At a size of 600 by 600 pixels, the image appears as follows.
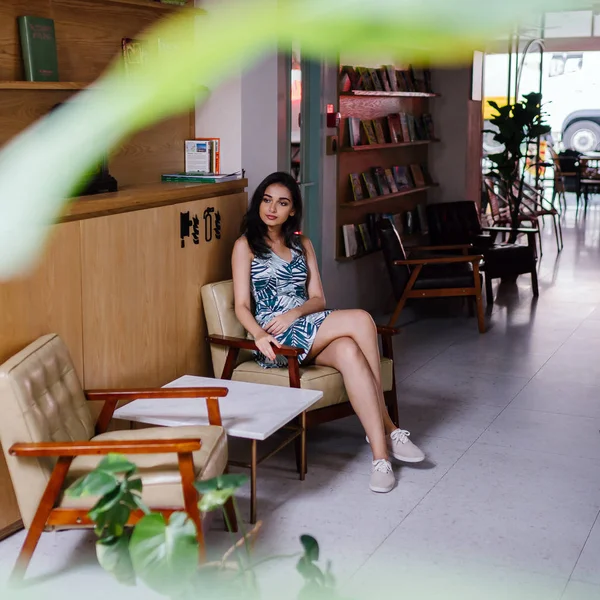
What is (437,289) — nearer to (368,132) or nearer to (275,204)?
(368,132)

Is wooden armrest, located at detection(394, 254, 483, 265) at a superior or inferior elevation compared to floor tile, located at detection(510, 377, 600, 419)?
superior

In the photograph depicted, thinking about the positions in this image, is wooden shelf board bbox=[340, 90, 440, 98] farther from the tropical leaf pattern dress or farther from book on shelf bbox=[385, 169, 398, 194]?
the tropical leaf pattern dress

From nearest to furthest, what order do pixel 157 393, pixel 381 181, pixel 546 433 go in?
pixel 157 393 → pixel 546 433 → pixel 381 181

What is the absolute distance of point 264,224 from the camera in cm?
350

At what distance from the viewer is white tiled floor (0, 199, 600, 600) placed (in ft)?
7.86

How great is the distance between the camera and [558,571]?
95.8 inches

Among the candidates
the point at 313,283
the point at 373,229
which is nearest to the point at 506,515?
the point at 313,283

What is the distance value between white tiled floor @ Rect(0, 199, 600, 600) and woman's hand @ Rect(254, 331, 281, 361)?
1.44 ft

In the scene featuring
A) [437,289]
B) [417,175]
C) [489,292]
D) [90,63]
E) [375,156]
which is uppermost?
[90,63]

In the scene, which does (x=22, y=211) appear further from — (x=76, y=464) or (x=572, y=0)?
(x=572, y=0)

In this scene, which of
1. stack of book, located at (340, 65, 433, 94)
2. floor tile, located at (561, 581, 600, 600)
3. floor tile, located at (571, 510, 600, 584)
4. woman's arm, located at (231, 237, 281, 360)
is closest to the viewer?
floor tile, located at (561, 581, 600, 600)

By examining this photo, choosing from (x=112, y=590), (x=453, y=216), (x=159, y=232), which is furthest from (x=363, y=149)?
(x=112, y=590)

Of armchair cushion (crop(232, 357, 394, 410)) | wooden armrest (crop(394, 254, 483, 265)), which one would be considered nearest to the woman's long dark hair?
armchair cushion (crop(232, 357, 394, 410))

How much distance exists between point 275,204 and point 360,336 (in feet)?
2.04
